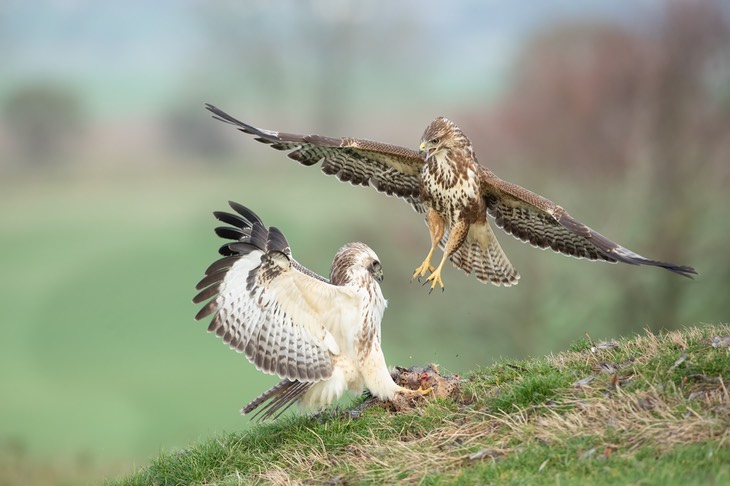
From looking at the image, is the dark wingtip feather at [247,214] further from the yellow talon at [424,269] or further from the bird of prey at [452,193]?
the yellow talon at [424,269]

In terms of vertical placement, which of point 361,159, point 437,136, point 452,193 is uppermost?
point 437,136

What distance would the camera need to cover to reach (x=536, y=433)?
5332 mm

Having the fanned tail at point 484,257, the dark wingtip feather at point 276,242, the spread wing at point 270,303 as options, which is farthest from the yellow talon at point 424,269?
the dark wingtip feather at point 276,242

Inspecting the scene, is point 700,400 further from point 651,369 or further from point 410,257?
point 410,257

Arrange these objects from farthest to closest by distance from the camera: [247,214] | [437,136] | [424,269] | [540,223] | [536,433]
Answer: [540,223]
[424,269]
[437,136]
[247,214]
[536,433]

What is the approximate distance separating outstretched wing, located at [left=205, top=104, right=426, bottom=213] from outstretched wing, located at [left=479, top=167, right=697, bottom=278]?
0.69 meters

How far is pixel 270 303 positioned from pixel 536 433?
2032mm

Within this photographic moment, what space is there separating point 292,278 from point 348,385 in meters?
0.97

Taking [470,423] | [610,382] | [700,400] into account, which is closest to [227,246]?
[470,423]

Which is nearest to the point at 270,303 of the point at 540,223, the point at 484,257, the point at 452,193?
the point at 452,193

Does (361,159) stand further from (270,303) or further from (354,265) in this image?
(270,303)

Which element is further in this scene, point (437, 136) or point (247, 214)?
point (437, 136)

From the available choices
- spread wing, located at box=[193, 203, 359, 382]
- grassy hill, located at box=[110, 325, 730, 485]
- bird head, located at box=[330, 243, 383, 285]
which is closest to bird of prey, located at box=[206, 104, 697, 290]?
bird head, located at box=[330, 243, 383, 285]

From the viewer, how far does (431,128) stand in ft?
24.2
